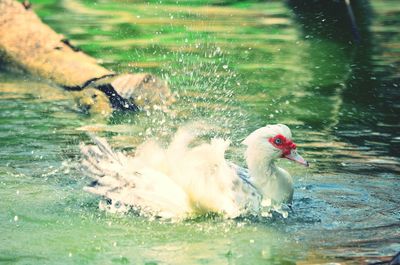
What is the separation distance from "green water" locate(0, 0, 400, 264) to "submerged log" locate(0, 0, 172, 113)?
0.25m

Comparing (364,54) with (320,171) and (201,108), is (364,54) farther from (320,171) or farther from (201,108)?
(320,171)

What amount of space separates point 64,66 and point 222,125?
2991mm

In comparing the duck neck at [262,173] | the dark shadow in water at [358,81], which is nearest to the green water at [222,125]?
the dark shadow in water at [358,81]

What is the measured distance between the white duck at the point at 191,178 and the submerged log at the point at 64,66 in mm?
3456

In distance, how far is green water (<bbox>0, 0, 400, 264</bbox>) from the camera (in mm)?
7879

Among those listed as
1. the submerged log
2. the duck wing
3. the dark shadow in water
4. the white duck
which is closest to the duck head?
the white duck

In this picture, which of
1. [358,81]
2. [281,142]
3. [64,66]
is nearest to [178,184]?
[281,142]

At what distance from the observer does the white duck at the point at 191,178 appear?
8.58 meters

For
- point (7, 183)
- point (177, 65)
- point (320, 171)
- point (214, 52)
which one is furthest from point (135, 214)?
point (214, 52)

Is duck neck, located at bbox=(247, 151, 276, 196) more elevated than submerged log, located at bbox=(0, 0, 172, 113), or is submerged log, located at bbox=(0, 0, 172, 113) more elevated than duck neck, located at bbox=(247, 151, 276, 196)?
duck neck, located at bbox=(247, 151, 276, 196)

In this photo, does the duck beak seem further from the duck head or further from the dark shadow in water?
the dark shadow in water

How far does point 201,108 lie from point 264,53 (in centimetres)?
347

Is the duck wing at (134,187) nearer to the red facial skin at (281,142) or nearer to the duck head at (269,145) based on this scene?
the duck head at (269,145)

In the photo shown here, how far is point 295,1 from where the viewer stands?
19781 mm
